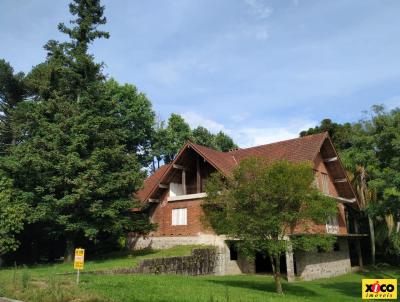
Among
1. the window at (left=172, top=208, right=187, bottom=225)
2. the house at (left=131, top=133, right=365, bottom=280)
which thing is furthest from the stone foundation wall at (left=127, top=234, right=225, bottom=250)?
the window at (left=172, top=208, right=187, bottom=225)

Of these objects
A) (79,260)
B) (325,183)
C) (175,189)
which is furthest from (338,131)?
(79,260)

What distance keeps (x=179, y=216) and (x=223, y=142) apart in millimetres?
29817

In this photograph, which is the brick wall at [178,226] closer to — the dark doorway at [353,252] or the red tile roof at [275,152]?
the red tile roof at [275,152]

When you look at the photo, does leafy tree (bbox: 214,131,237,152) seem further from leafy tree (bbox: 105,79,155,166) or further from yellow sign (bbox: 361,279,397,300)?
yellow sign (bbox: 361,279,397,300)

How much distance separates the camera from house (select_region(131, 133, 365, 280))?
25750 millimetres

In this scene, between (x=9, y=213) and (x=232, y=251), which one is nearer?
(x=9, y=213)

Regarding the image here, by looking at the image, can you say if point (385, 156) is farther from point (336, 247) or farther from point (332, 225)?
point (336, 247)

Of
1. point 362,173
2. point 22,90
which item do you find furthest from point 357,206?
point 22,90

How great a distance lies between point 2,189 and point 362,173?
2761 cm

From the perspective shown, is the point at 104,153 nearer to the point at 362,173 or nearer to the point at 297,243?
the point at 297,243

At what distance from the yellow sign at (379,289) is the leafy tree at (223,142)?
4923 cm

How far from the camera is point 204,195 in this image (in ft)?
86.6

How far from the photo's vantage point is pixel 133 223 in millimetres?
24828

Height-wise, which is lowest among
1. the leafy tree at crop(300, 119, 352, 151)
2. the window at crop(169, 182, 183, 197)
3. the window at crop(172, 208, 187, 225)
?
the window at crop(172, 208, 187, 225)
